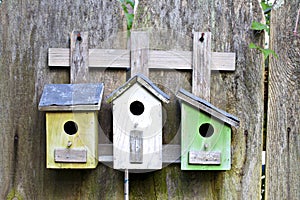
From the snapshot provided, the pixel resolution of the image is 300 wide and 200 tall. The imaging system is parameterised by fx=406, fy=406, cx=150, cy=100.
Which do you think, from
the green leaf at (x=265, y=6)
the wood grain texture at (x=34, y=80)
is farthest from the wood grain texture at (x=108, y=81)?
the green leaf at (x=265, y=6)

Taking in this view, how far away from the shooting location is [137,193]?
5.77ft

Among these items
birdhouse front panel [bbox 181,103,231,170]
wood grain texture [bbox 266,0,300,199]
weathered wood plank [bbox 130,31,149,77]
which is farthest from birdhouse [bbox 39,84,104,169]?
wood grain texture [bbox 266,0,300,199]

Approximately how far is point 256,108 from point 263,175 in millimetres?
326

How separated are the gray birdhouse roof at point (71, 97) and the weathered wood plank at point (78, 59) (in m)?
0.10

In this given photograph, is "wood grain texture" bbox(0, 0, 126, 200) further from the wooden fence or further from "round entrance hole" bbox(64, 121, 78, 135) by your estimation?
"round entrance hole" bbox(64, 121, 78, 135)

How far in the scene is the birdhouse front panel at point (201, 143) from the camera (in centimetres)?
159

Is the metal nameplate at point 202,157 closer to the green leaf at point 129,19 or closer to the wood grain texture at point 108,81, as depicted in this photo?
the wood grain texture at point 108,81

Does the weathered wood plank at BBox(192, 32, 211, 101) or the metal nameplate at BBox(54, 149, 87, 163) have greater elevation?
the weathered wood plank at BBox(192, 32, 211, 101)

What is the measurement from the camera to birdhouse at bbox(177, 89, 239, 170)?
62.5 inches

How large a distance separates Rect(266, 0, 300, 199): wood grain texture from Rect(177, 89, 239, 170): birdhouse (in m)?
0.32

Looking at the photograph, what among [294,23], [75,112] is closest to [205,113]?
[75,112]

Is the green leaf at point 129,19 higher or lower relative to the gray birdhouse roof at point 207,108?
higher

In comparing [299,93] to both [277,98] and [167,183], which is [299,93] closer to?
[277,98]

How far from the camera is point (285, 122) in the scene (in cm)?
183
